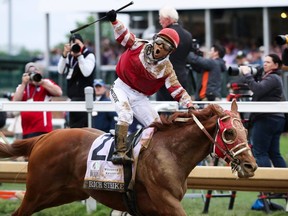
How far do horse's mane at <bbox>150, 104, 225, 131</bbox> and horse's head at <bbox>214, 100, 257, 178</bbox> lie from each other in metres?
0.11

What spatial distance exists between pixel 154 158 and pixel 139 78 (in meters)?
0.89

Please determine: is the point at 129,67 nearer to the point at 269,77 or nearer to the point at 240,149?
the point at 240,149

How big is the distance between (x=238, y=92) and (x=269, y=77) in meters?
1.10

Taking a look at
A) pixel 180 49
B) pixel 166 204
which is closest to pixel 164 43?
pixel 166 204

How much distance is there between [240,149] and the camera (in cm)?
775

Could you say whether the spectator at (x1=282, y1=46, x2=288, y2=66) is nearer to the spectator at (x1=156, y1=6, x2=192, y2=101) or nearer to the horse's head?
the spectator at (x1=156, y1=6, x2=192, y2=101)

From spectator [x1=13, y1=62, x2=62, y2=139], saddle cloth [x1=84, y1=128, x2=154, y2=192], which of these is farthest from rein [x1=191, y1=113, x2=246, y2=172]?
spectator [x1=13, y1=62, x2=62, y2=139]

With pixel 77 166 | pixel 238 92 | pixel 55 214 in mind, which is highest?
pixel 238 92

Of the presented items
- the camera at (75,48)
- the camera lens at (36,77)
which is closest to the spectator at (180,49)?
the camera at (75,48)

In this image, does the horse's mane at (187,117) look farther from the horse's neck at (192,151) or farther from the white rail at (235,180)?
the white rail at (235,180)

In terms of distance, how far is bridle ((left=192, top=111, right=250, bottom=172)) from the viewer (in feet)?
25.5

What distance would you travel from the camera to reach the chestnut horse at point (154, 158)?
310 inches

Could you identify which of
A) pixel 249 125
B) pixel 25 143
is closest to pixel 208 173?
pixel 249 125

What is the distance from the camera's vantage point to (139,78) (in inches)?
338
